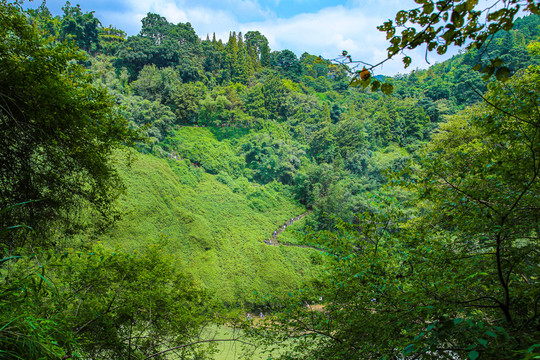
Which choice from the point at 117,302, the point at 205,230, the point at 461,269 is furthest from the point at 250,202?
the point at 461,269

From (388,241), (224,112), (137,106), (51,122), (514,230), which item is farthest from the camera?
(224,112)

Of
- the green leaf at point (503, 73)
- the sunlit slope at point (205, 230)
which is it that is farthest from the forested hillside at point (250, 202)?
the sunlit slope at point (205, 230)

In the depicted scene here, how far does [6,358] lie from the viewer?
3.44 ft

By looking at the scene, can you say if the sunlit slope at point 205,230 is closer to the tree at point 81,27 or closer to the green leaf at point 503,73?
the green leaf at point 503,73

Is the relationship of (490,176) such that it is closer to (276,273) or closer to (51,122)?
(51,122)

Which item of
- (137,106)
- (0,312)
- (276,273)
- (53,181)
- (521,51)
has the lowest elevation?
(276,273)

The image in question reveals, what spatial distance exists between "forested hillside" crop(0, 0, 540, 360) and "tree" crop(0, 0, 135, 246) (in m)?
0.02

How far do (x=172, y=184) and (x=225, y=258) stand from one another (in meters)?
5.68

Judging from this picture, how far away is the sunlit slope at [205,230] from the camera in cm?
1255

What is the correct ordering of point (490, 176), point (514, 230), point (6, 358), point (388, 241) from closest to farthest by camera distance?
point (6, 358) < point (514, 230) < point (490, 176) < point (388, 241)

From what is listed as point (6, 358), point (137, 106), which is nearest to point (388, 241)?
point (6, 358)

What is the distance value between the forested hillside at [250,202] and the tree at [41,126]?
24 millimetres

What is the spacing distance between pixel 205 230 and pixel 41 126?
12102 millimetres

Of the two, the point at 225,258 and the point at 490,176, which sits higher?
the point at 490,176
